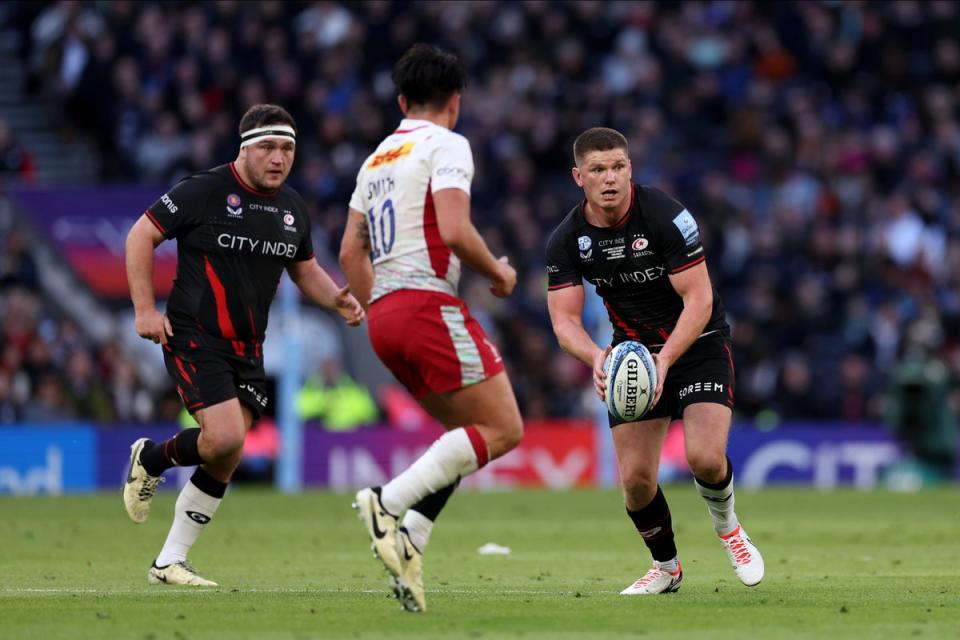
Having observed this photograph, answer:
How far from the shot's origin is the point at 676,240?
9562mm

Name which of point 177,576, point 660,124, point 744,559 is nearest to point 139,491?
point 177,576

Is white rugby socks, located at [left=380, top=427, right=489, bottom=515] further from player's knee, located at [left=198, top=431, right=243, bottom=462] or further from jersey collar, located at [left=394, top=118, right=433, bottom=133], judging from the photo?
player's knee, located at [left=198, top=431, right=243, bottom=462]

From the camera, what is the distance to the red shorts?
8.30 m

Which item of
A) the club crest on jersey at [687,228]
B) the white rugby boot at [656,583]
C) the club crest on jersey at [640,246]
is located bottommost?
the white rugby boot at [656,583]

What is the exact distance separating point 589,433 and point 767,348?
3169mm

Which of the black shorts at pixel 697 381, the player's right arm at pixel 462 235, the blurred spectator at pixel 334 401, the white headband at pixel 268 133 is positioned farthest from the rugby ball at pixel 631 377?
the blurred spectator at pixel 334 401

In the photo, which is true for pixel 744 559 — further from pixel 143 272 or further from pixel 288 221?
pixel 143 272

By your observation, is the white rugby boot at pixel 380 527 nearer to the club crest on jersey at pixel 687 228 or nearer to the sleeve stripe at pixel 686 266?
the sleeve stripe at pixel 686 266

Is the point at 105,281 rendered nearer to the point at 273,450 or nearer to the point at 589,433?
the point at 273,450

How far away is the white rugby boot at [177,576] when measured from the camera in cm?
1009

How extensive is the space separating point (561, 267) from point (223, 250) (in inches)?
79.2

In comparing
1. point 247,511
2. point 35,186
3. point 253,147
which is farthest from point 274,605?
point 35,186

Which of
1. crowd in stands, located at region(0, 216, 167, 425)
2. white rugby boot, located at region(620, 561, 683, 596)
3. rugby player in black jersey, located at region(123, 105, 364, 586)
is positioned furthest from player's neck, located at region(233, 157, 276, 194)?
crowd in stands, located at region(0, 216, 167, 425)

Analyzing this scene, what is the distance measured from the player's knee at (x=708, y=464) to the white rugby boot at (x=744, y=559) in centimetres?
40
